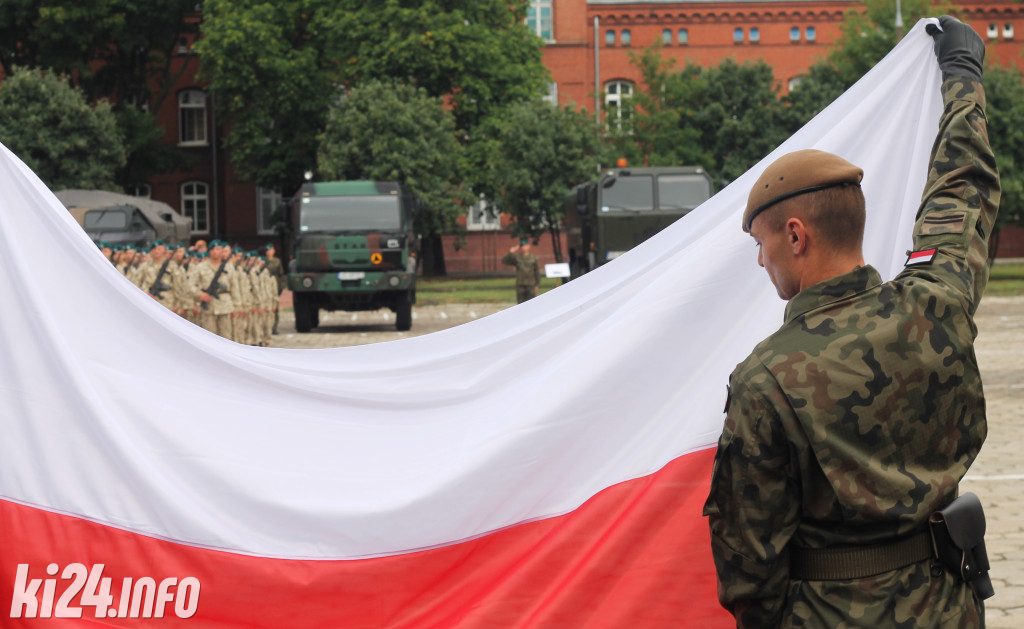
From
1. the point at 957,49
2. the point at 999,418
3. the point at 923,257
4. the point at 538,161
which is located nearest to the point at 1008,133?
the point at 538,161

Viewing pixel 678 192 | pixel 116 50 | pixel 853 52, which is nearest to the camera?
pixel 678 192

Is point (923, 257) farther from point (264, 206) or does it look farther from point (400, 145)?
point (264, 206)

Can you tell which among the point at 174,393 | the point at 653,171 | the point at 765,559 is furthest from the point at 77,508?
the point at 653,171

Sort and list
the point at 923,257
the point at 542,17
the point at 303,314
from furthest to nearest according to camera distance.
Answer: the point at 542,17, the point at 303,314, the point at 923,257

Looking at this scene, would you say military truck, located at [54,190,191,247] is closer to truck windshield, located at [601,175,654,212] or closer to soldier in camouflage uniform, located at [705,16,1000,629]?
truck windshield, located at [601,175,654,212]

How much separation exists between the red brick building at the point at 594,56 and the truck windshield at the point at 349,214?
91.5ft

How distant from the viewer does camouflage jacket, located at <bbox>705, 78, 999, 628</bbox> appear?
7.57 ft

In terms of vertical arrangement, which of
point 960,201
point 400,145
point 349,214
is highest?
point 400,145

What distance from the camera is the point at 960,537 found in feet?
7.81

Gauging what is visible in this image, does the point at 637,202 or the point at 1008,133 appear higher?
the point at 1008,133

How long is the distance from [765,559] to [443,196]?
1598 inches

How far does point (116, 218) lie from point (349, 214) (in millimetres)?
8907

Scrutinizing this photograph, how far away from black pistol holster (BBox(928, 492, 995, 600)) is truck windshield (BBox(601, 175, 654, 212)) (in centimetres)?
2314

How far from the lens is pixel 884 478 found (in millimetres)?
2324
